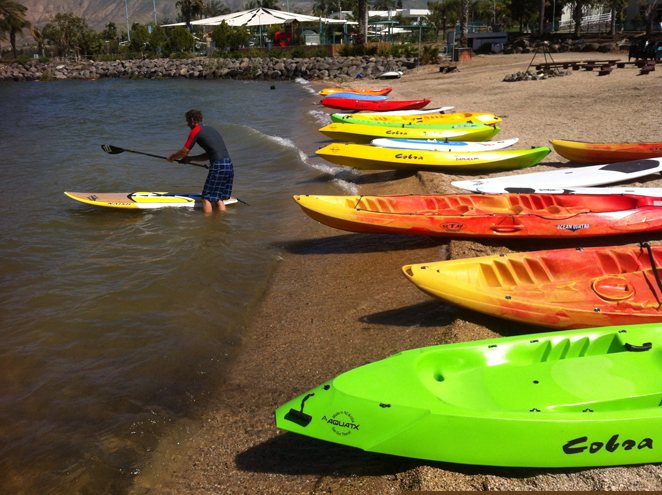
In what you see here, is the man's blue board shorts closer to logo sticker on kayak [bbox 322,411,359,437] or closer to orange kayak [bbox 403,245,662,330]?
orange kayak [bbox 403,245,662,330]

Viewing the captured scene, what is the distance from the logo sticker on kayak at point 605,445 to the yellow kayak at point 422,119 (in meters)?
12.0

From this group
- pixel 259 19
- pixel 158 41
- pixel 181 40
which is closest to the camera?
pixel 259 19

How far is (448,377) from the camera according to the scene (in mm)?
3887

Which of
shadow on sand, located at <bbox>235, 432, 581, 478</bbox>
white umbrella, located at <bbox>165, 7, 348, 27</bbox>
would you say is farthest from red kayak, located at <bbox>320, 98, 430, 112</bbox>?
white umbrella, located at <bbox>165, 7, 348, 27</bbox>

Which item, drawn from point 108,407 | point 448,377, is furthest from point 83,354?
point 448,377

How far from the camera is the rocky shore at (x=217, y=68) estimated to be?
41.9 m

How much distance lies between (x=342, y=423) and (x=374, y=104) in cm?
1966

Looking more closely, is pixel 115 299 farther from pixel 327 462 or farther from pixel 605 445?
pixel 605 445

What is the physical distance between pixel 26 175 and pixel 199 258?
9.07 meters

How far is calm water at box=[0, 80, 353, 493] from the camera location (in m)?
4.57

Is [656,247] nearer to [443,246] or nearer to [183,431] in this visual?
[443,246]

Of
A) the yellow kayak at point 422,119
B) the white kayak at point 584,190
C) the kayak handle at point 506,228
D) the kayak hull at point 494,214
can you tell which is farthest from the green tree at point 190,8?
the kayak handle at point 506,228

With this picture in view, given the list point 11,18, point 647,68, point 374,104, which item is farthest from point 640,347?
point 11,18

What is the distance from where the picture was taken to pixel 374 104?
22.0 meters
